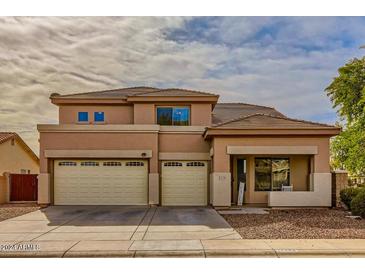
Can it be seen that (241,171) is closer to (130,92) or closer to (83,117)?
(130,92)

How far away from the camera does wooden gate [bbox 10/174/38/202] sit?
20.6 metres

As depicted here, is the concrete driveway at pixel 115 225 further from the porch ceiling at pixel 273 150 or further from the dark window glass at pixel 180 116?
the dark window glass at pixel 180 116

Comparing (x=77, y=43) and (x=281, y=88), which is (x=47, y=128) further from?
(x=281, y=88)

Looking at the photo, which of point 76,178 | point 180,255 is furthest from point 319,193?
point 76,178

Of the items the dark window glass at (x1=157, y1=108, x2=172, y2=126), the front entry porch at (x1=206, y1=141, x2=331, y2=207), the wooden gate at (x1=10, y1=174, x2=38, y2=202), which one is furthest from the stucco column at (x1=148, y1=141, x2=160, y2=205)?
the wooden gate at (x1=10, y1=174, x2=38, y2=202)

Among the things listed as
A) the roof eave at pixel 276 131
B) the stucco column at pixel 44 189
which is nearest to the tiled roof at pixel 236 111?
the roof eave at pixel 276 131

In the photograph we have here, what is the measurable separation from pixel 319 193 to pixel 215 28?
805cm

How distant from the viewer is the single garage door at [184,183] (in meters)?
Result: 17.8

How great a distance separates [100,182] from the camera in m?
17.8

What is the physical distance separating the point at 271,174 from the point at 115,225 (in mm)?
8532

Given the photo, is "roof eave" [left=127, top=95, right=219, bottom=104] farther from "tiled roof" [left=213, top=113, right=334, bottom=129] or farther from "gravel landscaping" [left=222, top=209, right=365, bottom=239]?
"gravel landscaping" [left=222, top=209, right=365, bottom=239]

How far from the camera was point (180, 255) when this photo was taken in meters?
8.27

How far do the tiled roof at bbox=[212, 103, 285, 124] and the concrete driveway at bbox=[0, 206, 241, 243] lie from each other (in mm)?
7800

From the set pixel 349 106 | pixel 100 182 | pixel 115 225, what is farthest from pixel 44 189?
pixel 349 106
